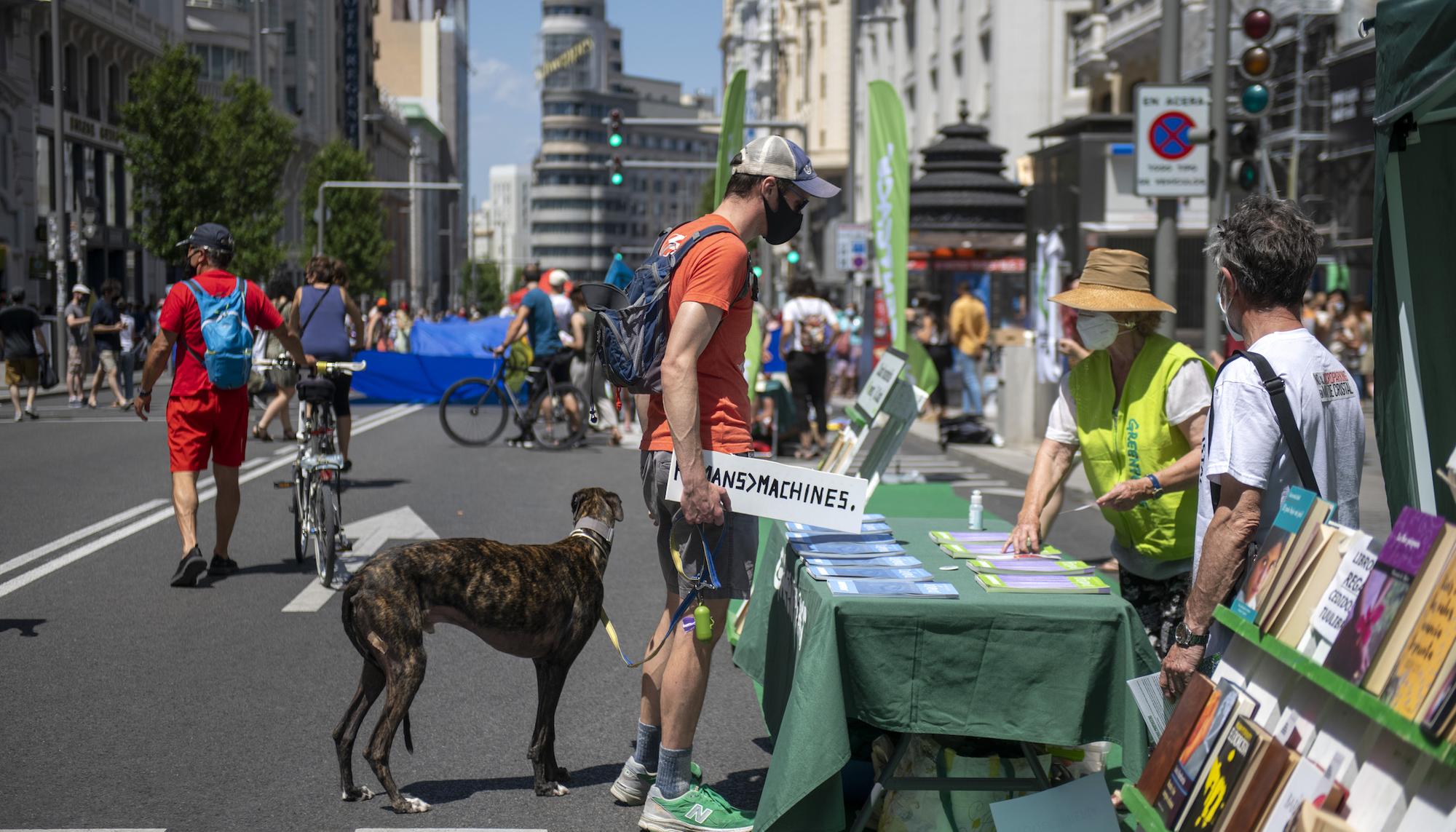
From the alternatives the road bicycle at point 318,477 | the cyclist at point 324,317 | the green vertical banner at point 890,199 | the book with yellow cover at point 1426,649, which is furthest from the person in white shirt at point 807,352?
the book with yellow cover at point 1426,649

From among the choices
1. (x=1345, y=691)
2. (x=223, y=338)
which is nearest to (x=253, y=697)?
(x=223, y=338)

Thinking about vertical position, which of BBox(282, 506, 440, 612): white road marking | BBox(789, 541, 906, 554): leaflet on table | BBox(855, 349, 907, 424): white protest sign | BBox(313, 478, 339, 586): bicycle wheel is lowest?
BBox(282, 506, 440, 612): white road marking

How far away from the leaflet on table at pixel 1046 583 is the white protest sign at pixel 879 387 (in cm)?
308

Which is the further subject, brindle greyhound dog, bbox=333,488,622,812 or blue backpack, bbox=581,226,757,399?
brindle greyhound dog, bbox=333,488,622,812

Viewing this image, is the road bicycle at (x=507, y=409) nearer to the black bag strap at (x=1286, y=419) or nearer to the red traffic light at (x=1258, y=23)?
Answer: the red traffic light at (x=1258, y=23)

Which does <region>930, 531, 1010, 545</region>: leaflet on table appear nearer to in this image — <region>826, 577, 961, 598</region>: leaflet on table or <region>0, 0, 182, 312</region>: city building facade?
<region>826, 577, 961, 598</region>: leaflet on table

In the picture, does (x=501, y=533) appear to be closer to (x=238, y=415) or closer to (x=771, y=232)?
(x=238, y=415)

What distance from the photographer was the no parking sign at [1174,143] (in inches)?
486

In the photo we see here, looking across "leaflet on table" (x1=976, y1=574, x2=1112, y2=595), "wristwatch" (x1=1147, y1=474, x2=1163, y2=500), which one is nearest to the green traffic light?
Result: "wristwatch" (x1=1147, y1=474, x2=1163, y2=500)

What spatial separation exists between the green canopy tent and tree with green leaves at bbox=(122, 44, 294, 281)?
Answer: 138 ft

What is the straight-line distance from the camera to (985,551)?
4.96 m

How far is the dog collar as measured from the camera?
5.23 meters

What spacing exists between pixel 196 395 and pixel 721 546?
506cm

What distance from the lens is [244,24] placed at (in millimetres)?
72750
